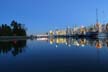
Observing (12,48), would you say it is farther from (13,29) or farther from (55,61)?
(13,29)

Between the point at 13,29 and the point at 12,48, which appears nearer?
the point at 12,48

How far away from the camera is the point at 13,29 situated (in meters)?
170

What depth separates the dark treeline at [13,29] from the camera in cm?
15425

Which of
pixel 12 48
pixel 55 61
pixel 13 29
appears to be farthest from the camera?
Answer: pixel 13 29

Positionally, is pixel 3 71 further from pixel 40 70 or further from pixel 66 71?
pixel 66 71

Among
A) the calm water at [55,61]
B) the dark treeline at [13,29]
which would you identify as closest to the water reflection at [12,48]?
the calm water at [55,61]

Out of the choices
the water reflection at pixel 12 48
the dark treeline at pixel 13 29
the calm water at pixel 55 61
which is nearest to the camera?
the calm water at pixel 55 61

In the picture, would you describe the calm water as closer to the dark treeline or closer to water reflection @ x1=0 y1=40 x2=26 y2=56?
water reflection @ x1=0 y1=40 x2=26 y2=56

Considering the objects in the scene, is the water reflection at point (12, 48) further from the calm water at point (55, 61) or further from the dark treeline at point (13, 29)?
the dark treeline at point (13, 29)

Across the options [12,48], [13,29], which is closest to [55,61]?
[12,48]

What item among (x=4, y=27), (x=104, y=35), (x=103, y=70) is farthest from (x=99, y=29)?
(x=103, y=70)

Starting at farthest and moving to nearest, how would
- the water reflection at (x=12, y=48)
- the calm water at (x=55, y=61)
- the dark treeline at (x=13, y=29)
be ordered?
the dark treeline at (x=13, y=29) < the water reflection at (x=12, y=48) < the calm water at (x=55, y=61)

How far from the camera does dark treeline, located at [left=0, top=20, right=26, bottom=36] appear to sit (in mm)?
154250

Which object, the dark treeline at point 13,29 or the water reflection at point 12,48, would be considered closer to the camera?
the water reflection at point 12,48
